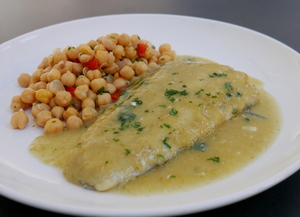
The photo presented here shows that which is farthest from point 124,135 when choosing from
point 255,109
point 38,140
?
point 255,109

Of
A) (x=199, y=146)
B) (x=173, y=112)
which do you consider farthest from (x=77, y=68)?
(x=199, y=146)

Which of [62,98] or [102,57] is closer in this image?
[62,98]

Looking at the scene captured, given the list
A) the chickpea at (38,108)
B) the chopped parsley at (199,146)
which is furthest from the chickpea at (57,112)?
the chopped parsley at (199,146)

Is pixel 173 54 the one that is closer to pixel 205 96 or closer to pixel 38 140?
pixel 205 96

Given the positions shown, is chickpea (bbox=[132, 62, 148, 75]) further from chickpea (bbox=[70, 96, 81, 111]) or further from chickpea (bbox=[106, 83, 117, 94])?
chickpea (bbox=[70, 96, 81, 111])

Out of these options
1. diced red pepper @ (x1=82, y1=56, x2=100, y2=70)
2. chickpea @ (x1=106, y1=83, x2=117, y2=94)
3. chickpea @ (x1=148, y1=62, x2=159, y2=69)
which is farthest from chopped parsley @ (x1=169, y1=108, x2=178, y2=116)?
chickpea @ (x1=148, y1=62, x2=159, y2=69)

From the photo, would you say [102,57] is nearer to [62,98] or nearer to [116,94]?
[116,94]

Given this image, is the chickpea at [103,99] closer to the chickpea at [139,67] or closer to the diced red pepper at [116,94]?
the diced red pepper at [116,94]
